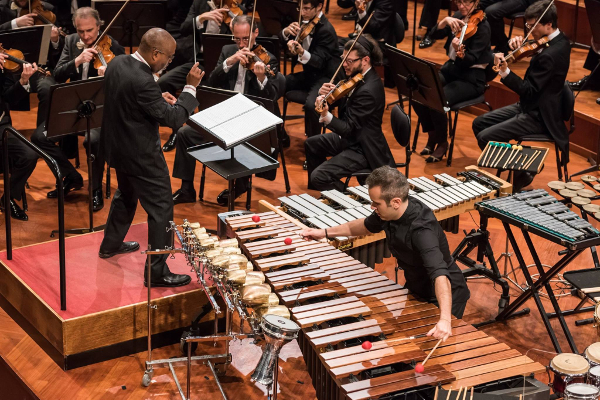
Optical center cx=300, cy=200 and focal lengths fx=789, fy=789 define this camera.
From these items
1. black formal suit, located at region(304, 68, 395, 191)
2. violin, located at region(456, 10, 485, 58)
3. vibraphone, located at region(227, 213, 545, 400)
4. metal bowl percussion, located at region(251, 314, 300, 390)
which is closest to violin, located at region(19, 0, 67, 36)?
black formal suit, located at region(304, 68, 395, 191)

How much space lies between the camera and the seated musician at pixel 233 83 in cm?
682

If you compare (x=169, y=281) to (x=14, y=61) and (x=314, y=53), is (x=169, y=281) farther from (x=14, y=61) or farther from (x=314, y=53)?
(x=314, y=53)

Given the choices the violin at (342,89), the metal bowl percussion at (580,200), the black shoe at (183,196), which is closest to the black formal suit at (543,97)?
the violin at (342,89)

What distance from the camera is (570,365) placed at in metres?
3.62

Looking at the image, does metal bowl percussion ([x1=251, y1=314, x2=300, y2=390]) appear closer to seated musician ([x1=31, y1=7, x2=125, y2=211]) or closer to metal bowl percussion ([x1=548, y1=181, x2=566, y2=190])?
metal bowl percussion ([x1=548, y1=181, x2=566, y2=190])

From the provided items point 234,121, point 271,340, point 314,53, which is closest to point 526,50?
point 314,53

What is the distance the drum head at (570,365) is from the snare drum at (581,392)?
0.13 m

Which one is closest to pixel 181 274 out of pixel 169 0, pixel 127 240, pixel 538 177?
pixel 127 240

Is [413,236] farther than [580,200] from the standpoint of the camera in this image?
No

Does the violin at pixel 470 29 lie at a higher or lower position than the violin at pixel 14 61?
higher

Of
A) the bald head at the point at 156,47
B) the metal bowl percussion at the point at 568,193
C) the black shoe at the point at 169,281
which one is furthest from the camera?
the metal bowl percussion at the point at 568,193

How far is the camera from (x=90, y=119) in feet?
19.2

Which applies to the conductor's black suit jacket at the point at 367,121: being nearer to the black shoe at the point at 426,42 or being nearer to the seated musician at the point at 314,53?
the seated musician at the point at 314,53

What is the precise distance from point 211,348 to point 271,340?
1591mm
